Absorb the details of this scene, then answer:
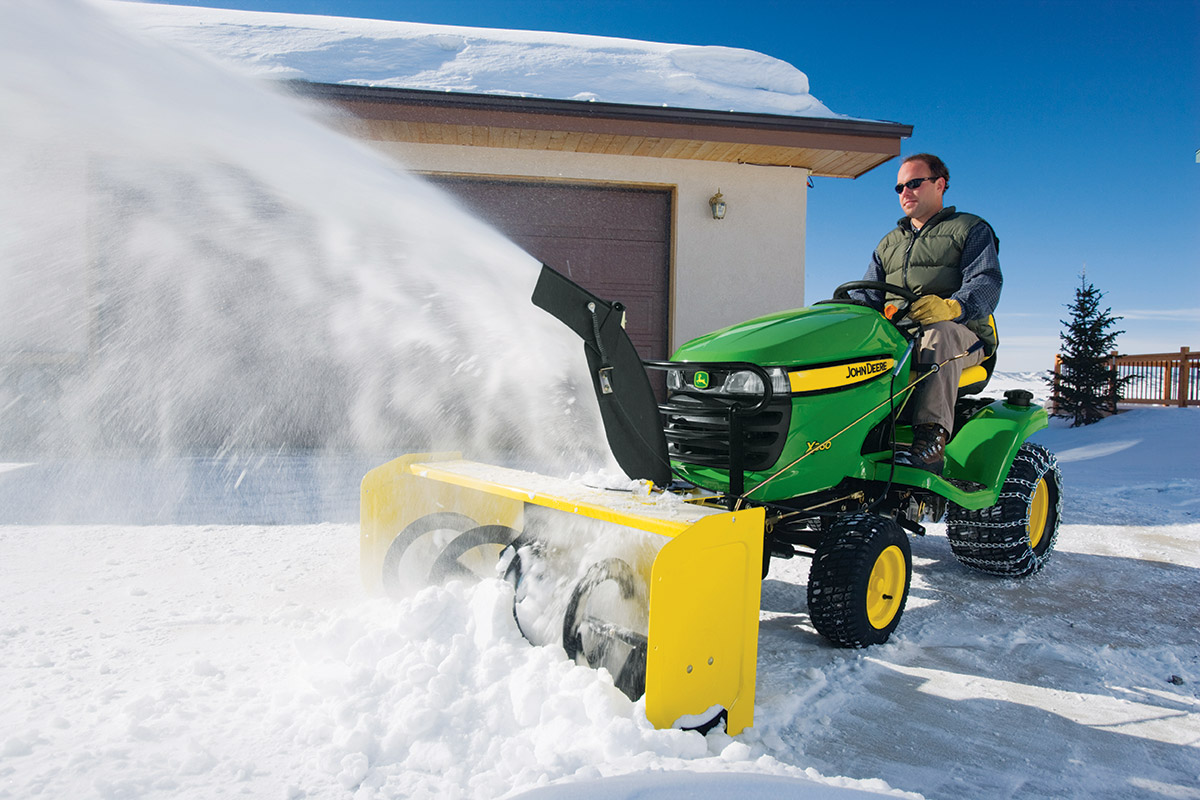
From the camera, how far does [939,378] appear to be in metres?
3.20

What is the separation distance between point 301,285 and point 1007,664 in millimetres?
7985

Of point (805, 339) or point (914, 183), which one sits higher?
point (914, 183)

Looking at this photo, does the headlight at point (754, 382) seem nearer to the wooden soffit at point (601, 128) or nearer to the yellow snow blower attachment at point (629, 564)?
the yellow snow blower attachment at point (629, 564)

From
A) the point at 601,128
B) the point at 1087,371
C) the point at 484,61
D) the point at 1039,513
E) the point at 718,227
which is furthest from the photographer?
the point at 1087,371

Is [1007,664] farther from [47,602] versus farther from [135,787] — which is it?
[47,602]

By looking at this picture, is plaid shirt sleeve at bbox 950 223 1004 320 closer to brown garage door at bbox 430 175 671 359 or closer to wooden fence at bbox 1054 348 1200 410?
brown garage door at bbox 430 175 671 359

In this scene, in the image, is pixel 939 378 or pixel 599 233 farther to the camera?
pixel 599 233

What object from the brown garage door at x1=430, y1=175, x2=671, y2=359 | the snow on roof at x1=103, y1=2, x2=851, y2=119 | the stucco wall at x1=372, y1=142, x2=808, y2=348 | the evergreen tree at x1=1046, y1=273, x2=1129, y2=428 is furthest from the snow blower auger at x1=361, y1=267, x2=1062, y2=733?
the evergreen tree at x1=1046, y1=273, x2=1129, y2=428

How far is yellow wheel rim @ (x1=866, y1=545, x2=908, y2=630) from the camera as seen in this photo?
2869 mm

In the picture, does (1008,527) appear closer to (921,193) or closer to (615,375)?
(921,193)

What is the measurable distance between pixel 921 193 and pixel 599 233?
4730mm

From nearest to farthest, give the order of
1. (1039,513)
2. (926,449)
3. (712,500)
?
(712,500), (926,449), (1039,513)

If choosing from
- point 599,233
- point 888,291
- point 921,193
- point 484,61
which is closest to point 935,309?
point 888,291

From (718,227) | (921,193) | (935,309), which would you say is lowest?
(935,309)
